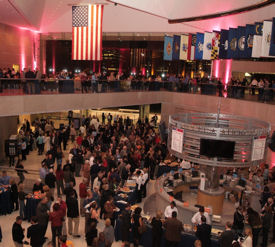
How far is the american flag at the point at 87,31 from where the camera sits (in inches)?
772

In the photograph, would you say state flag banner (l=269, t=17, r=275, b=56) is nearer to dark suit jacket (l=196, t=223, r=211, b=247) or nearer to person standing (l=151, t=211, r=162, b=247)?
dark suit jacket (l=196, t=223, r=211, b=247)

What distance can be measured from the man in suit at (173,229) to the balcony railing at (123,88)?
10800 millimetres

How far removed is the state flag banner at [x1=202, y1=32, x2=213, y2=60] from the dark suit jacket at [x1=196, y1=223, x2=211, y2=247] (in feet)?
46.9

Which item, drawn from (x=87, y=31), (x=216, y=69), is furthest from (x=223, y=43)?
(x=87, y=31)

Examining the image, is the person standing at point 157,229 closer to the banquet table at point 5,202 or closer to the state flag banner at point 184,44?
the banquet table at point 5,202

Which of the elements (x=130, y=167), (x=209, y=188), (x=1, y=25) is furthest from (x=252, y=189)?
(x=1, y=25)

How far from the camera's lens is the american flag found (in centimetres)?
1961

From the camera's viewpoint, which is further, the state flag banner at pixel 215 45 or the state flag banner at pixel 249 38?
the state flag banner at pixel 215 45

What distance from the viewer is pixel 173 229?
820 centimetres

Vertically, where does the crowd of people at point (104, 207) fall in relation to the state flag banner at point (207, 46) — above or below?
below

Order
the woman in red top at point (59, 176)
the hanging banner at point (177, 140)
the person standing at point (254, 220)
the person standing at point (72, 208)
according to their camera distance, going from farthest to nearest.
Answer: the woman in red top at point (59, 176), the hanging banner at point (177, 140), the person standing at point (72, 208), the person standing at point (254, 220)

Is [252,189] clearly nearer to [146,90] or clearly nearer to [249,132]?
[249,132]

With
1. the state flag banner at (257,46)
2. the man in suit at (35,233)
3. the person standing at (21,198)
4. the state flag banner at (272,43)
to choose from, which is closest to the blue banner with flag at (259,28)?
the state flag banner at (257,46)

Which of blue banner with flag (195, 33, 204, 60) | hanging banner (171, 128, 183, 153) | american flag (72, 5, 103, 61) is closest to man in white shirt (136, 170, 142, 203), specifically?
hanging banner (171, 128, 183, 153)
